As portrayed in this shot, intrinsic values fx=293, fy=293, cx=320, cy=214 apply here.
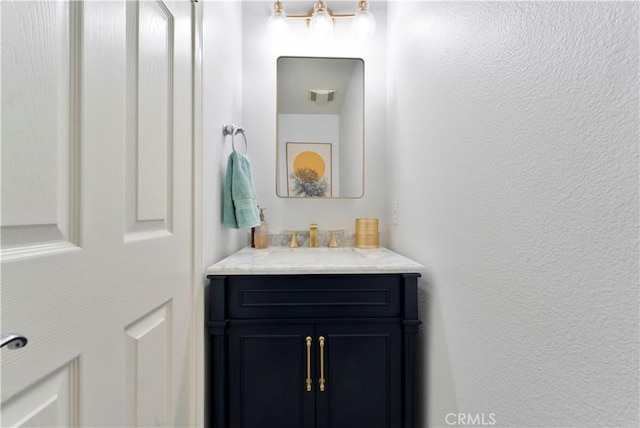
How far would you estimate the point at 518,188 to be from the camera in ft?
2.01

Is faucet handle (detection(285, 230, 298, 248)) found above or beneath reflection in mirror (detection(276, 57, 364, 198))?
beneath

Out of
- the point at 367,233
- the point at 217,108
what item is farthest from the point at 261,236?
the point at 217,108

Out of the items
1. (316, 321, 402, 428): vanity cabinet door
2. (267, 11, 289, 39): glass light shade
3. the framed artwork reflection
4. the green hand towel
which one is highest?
(267, 11, 289, 39): glass light shade

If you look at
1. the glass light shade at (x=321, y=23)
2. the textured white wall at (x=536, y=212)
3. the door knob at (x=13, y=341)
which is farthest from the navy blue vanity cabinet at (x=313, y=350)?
the glass light shade at (x=321, y=23)

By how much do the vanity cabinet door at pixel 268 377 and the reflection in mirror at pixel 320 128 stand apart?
0.85m

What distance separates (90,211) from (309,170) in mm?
1283

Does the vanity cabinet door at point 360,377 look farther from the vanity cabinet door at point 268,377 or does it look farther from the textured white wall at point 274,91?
the textured white wall at point 274,91

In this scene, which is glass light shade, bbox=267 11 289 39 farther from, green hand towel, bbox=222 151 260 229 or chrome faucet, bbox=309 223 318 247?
chrome faucet, bbox=309 223 318 247

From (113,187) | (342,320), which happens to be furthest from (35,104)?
(342,320)

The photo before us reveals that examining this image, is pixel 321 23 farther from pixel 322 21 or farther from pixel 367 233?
pixel 367 233

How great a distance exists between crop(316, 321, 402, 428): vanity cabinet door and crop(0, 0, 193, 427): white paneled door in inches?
20.1

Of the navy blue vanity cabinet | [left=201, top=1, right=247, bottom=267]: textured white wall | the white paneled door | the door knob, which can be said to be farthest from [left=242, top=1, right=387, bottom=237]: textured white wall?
the door knob

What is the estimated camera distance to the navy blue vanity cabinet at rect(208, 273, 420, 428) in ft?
3.40

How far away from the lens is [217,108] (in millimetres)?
1203
